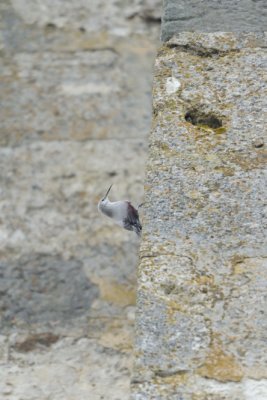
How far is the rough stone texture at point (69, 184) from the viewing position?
2873mm

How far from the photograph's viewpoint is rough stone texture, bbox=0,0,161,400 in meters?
2.87

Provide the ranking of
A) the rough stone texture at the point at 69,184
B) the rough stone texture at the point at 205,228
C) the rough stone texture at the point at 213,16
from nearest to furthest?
1. the rough stone texture at the point at 205,228
2. the rough stone texture at the point at 213,16
3. the rough stone texture at the point at 69,184

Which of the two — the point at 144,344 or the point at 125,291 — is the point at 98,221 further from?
the point at 144,344

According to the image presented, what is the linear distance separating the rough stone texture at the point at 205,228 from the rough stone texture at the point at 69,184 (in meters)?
1.33

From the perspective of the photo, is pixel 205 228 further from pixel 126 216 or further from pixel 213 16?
pixel 213 16

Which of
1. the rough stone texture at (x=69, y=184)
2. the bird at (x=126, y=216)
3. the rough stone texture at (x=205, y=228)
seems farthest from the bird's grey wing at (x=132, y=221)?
the rough stone texture at (x=69, y=184)

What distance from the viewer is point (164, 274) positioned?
1.41m

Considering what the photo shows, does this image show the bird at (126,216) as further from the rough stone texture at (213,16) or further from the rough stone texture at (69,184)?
the rough stone texture at (69,184)

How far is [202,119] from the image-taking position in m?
1.66

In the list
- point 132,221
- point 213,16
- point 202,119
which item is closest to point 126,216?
point 132,221

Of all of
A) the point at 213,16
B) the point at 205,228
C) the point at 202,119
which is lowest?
the point at 205,228

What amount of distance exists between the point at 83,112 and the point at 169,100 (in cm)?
187

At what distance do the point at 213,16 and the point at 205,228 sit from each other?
61 centimetres

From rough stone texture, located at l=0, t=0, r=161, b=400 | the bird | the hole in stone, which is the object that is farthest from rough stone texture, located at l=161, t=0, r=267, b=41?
rough stone texture, located at l=0, t=0, r=161, b=400
